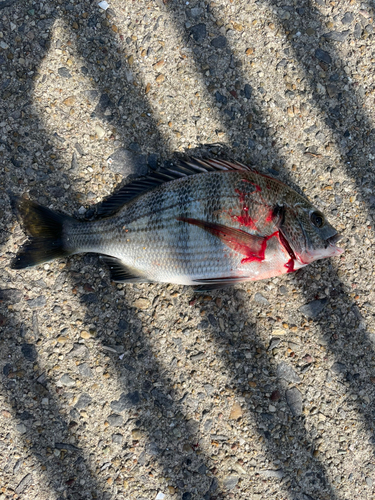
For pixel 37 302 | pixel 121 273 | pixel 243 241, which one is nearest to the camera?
pixel 243 241

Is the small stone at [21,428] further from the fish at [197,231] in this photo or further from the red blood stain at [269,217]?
the red blood stain at [269,217]

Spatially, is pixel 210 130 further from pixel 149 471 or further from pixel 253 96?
pixel 149 471

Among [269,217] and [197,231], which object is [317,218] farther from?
[197,231]

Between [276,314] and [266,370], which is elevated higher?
[276,314]

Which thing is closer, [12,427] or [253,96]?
[12,427]

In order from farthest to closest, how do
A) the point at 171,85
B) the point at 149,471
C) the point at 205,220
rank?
the point at 171,85 < the point at 149,471 < the point at 205,220

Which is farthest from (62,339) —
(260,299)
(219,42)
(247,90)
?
(219,42)

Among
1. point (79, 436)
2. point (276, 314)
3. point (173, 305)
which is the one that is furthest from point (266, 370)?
point (79, 436)
